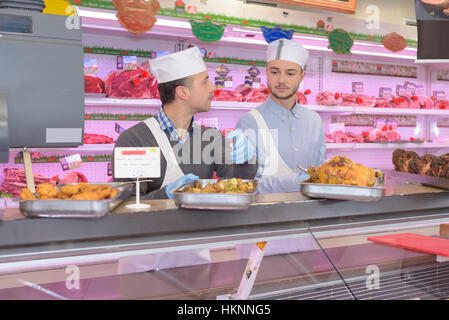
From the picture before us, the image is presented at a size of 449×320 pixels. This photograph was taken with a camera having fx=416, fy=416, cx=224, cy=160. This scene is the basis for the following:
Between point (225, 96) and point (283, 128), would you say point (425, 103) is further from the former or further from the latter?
point (283, 128)

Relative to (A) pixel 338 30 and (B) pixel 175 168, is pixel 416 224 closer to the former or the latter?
(B) pixel 175 168

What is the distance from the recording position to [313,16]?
5.27 m

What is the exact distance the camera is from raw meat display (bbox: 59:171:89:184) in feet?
14.4

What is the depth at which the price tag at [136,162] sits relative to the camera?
1635 millimetres

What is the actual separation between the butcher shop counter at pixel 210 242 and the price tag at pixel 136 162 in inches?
5.6

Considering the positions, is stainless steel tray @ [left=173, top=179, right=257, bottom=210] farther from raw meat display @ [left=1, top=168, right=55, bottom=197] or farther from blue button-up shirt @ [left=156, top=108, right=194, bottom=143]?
raw meat display @ [left=1, top=168, right=55, bottom=197]

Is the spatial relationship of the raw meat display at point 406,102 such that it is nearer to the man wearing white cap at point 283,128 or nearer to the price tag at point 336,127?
the price tag at point 336,127

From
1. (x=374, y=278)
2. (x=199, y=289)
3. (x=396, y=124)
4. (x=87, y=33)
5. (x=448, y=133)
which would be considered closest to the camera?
(x=199, y=289)

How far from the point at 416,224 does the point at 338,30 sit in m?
3.92

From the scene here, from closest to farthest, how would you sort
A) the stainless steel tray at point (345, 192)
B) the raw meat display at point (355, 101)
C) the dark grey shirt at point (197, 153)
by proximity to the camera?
the stainless steel tray at point (345, 192)
the dark grey shirt at point (197, 153)
the raw meat display at point (355, 101)

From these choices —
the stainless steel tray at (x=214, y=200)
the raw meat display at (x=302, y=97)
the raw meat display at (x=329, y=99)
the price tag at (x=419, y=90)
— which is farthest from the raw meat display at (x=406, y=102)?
the stainless steel tray at (x=214, y=200)

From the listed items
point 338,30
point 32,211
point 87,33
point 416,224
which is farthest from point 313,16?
point 32,211

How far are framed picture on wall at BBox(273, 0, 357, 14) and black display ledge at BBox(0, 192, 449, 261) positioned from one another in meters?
3.88

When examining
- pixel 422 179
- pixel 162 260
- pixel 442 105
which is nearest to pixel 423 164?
pixel 422 179
